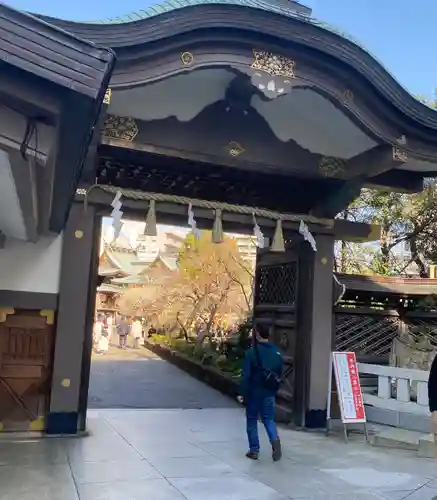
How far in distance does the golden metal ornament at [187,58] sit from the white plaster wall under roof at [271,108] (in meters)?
0.26

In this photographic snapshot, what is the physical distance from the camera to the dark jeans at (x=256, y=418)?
5871mm

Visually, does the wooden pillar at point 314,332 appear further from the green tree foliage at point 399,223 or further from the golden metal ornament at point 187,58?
the green tree foliage at point 399,223

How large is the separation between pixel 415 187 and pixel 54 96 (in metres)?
6.60

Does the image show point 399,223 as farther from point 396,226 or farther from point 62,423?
point 62,423

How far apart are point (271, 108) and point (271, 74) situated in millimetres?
1417

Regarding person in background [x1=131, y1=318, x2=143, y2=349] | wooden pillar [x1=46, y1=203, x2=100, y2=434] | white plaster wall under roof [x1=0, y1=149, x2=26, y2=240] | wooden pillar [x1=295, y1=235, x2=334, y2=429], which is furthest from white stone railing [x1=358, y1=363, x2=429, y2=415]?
person in background [x1=131, y1=318, x2=143, y2=349]

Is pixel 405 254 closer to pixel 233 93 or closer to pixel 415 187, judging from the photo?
pixel 415 187

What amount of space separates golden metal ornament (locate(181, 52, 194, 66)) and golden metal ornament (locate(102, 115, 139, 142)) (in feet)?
4.64

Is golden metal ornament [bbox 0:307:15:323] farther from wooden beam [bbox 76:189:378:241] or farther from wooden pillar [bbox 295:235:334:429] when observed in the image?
wooden pillar [bbox 295:235:334:429]

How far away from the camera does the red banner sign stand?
705 centimetres

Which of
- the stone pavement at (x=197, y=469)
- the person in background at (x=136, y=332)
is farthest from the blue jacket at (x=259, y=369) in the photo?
the person in background at (x=136, y=332)

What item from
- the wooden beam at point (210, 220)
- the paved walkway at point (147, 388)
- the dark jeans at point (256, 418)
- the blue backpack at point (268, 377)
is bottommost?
the paved walkway at point (147, 388)

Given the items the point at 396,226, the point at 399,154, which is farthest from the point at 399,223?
the point at 399,154

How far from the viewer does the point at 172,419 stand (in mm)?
8172
